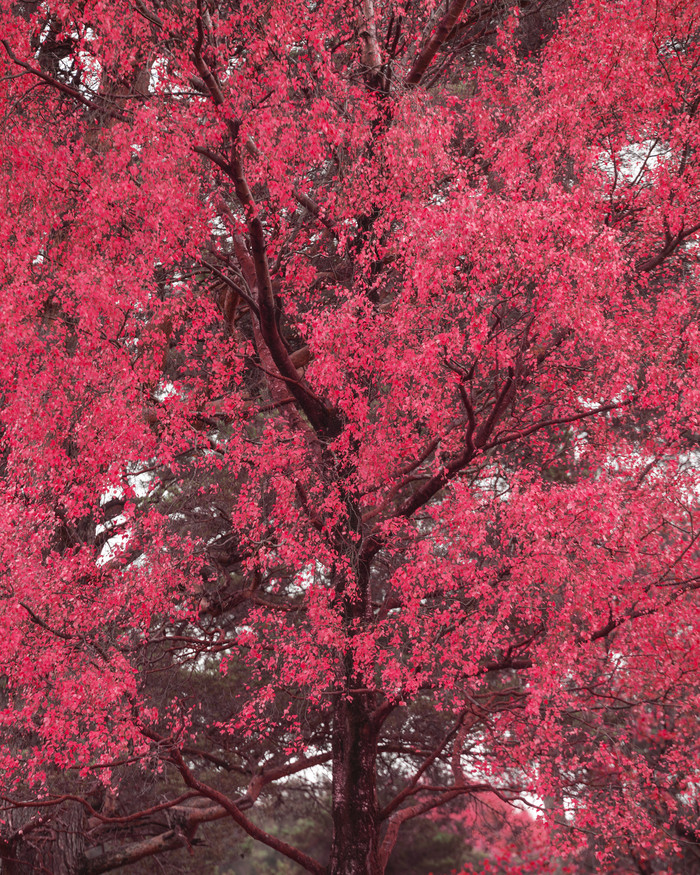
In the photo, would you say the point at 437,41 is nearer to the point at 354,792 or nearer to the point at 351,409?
the point at 351,409

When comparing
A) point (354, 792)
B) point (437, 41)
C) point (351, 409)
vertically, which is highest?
point (437, 41)

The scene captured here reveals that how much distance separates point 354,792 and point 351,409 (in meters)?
4.63

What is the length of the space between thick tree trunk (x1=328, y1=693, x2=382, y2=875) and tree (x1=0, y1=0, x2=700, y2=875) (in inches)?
1.4

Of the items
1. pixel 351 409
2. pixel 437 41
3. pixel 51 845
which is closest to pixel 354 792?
pixel 351 409

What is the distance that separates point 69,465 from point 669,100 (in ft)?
31.3

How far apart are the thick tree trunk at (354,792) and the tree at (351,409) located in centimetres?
4

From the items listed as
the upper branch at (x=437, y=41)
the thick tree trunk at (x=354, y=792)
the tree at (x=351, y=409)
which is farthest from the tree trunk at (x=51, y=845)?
the upper branch at (x=437, y=41)

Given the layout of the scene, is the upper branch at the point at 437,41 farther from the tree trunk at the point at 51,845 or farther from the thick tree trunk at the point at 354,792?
the tree trunk at the point at 51,845

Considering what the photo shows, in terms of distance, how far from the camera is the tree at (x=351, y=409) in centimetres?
741

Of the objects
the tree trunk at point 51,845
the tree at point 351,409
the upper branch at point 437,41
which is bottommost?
the tree trunk at point 51,845

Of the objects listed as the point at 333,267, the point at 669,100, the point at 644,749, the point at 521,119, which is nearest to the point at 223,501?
the point at 333,267

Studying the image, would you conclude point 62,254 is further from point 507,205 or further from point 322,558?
point 507,205

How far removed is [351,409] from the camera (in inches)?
337

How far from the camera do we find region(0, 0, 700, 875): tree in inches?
292
